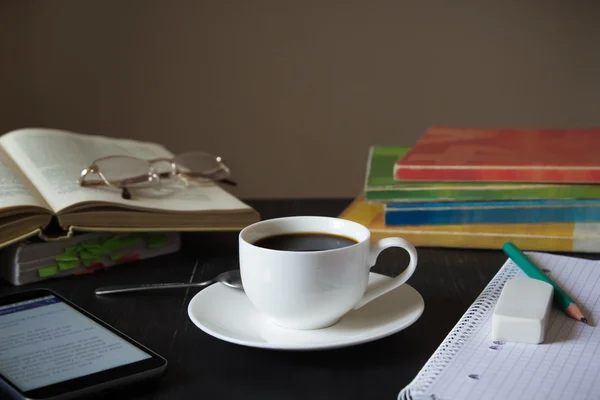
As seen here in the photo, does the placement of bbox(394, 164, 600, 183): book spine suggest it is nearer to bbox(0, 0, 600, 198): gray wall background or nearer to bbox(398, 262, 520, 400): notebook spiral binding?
bbox(398, 262, 520, 400): notebook spiral binding

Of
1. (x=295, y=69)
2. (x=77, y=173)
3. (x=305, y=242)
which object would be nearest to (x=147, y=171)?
(x=77, y=173)

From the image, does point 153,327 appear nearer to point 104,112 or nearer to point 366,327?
point 366,327

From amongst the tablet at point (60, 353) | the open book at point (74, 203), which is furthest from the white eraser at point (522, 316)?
the open book at point (74, 203)

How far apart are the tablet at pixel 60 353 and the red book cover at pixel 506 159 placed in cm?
43

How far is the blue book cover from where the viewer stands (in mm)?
858

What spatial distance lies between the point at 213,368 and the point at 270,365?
1.7 inches

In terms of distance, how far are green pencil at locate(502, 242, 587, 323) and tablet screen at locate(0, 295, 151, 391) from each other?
342mm

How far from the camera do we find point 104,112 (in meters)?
2.22

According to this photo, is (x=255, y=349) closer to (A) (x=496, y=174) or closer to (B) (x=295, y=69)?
(A) (x=496, y=174)

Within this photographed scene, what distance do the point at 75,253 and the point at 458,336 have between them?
0.44 metres

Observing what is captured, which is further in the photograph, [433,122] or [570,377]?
[433,122]

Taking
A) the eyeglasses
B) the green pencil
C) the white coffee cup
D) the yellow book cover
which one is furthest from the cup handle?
the eyeglasses

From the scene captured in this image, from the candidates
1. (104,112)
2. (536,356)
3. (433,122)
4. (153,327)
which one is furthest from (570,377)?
(104,112)

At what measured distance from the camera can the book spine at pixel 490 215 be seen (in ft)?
2.82
